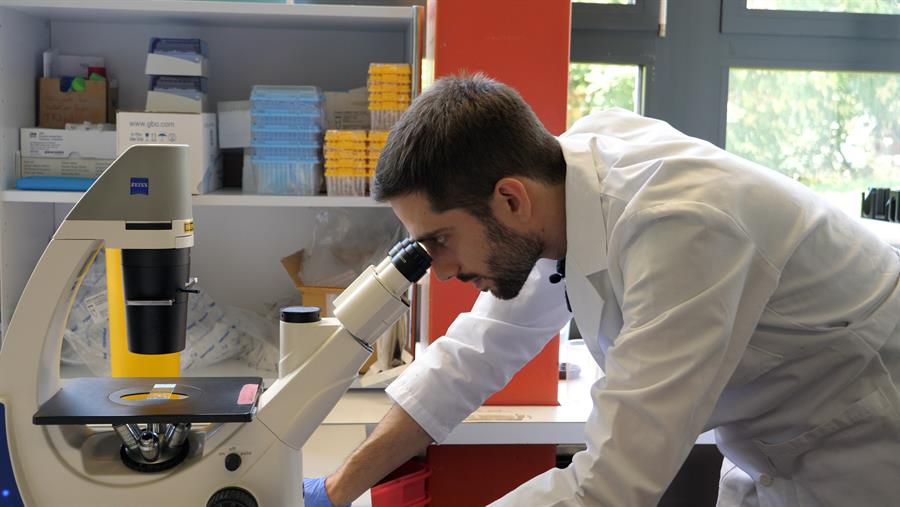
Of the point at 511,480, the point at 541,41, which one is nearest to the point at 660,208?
the point at 541,41

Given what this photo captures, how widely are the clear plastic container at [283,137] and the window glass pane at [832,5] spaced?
1384 millimetres

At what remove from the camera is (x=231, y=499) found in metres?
1.06

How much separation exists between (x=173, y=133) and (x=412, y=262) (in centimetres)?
114

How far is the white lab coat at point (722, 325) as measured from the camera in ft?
3.35

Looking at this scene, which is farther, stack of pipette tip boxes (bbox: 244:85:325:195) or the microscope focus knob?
stack of pipette tip boxes (bbox: 244:85:325:195)

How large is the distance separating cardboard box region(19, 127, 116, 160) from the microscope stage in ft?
3.30

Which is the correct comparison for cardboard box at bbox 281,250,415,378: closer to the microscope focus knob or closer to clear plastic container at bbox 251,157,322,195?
clear plastic container at bbox 251,157,322,195

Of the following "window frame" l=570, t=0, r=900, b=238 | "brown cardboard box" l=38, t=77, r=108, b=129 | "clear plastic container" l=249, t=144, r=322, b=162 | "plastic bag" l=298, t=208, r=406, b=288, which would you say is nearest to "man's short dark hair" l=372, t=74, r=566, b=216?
"clear plastic container" l=249, t=144, r=322, b=162

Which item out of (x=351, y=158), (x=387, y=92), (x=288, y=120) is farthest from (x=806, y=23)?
(x=288, y=120)

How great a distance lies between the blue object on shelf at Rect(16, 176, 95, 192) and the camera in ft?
6.59

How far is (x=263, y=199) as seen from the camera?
2.02 m

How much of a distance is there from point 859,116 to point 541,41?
4.51 ft

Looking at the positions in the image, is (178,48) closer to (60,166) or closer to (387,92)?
(60,166)

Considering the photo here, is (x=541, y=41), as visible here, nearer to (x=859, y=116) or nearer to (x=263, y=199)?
(x=263, y=199)
